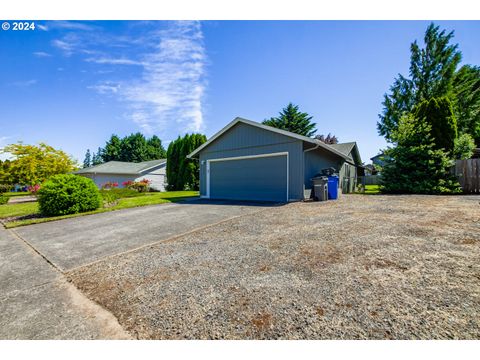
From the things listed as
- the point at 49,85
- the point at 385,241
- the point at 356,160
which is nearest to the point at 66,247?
the point at 385,241

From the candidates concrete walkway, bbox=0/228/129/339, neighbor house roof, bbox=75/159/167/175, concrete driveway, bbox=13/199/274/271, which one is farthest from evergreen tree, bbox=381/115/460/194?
neighbor house roof, bbox=75/159/167/175

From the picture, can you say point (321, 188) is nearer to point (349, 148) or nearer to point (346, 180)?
point (346, 180)

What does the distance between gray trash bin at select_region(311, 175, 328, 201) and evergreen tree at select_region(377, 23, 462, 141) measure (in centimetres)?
1404

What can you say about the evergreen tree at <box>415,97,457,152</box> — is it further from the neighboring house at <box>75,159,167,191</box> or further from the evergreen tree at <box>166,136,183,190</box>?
the neighboring house at <box>75,159,167,191</box>

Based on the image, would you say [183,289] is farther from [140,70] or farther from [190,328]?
[140,70]

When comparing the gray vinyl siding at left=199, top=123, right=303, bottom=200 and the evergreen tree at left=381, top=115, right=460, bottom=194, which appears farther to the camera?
the evergreen tree at left=381, top=115, right=460, bottom=194

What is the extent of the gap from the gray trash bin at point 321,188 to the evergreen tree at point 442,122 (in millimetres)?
6291

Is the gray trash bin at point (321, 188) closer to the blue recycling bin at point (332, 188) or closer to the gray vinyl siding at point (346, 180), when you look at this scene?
the blue recycling bin at point (332, 188)

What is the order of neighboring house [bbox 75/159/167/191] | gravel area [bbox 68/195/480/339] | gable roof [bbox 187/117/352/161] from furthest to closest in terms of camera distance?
1. neighboring house [bbox 75/159/167/191]
2. gable roof [bbox 187/117/352/161]
3. gravel area [bbox 68/195/480/339]

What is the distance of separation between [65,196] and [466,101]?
29960 millimetres

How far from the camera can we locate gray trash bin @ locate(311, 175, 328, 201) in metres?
8.96

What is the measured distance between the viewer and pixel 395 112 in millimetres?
21969

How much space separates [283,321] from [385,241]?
2609 mm

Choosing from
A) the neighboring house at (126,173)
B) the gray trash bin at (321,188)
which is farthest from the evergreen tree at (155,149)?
the gray trash bin at (321,188)
